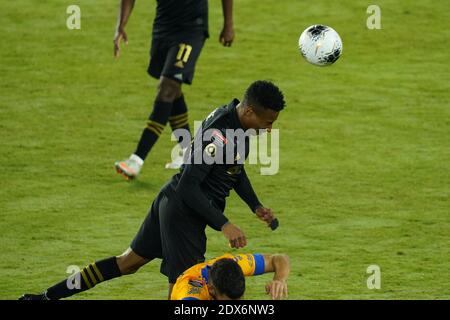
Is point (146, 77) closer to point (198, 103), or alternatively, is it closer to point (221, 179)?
point (198, 103)

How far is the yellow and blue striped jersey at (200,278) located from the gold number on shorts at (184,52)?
5.77 meters

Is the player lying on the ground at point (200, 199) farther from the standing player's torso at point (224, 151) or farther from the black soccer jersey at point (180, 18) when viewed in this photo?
the black soccer jersey at point (180, 18)

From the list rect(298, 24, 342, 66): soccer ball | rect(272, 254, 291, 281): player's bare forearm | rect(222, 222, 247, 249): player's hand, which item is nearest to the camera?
rect(272, 254, 291, 281): player's bare forearm

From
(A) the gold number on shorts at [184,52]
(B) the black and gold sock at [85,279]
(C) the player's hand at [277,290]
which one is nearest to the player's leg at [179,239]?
(B) the black and gold sock at [85,279]

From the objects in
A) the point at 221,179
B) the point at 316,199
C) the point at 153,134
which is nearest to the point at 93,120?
the point at 153,134

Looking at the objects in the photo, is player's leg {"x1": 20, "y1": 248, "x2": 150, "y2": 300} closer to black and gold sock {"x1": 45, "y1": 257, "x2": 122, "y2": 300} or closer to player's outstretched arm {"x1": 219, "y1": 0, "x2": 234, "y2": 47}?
black and gold sock {"x1": 45, "y1": 257, "x2": 122, "y2": 300}

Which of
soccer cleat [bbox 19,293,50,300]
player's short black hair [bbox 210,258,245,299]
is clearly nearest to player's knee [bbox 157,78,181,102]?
soccer cleat [bbox 19,293,50,300]

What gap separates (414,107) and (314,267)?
20.5 ft

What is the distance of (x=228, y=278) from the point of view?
23.7 ft

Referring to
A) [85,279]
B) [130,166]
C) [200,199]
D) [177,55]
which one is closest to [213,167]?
[200,199]

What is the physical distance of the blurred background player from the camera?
1335 cm

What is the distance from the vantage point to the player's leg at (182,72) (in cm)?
1348

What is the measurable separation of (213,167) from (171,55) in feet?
16.1

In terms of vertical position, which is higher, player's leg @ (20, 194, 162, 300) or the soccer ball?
the soccer ball
